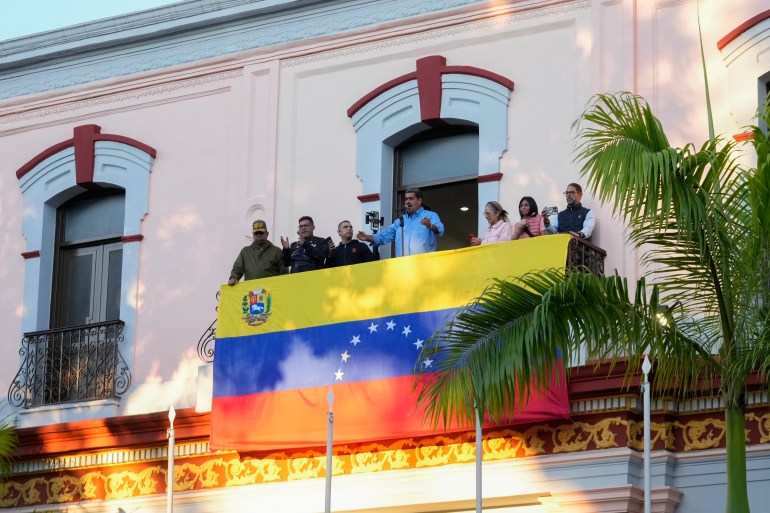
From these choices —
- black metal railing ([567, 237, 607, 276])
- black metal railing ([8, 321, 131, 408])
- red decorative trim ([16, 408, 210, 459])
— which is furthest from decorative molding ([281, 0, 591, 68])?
red decorative trim ([16, 408, 210, 459])

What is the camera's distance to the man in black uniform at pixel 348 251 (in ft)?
55.6

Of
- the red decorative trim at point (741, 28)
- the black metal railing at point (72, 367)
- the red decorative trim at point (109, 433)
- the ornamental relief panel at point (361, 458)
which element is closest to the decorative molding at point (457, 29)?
the red decorative trim at point (741, 28)

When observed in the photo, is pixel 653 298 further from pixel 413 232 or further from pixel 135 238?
pixel 135 238

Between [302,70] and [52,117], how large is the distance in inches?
120

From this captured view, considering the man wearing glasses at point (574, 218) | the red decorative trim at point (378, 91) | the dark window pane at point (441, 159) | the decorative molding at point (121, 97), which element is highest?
the decorative molding at point (121, 97)

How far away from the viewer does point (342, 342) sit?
1639cm

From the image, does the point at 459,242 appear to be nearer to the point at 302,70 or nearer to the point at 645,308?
the point at 302,70

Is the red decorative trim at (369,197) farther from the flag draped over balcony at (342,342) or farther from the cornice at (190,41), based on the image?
the cornice at (190,41)

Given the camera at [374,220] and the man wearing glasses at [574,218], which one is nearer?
the man wearing glasses at [574,218]

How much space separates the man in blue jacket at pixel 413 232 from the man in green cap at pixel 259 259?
0.98 meters

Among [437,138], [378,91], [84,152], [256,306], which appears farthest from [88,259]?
[437,138]

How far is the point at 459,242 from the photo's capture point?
57.9 ft

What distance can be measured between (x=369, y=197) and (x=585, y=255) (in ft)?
9.20

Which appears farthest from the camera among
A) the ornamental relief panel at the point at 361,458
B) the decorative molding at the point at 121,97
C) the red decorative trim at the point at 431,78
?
the decorative molding at the point at 121,97
